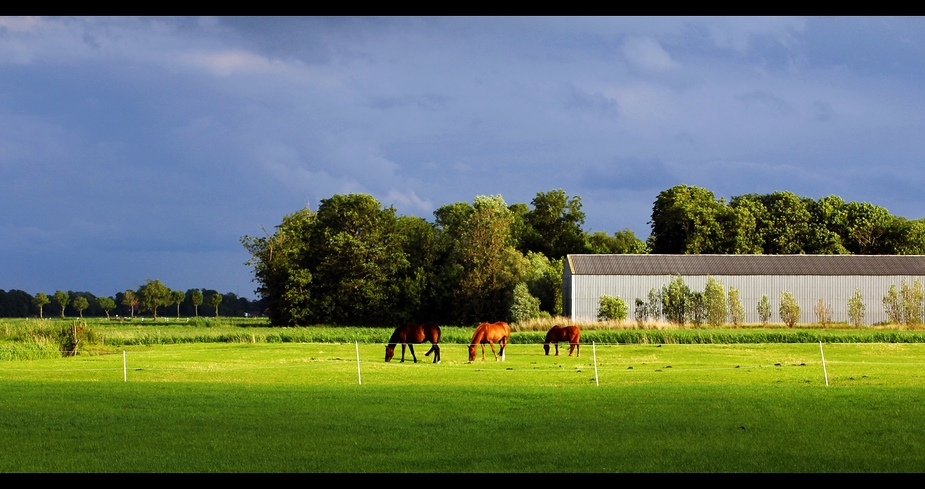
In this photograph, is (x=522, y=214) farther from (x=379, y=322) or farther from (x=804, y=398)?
(x=804, y=398)

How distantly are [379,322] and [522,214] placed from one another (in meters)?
28.1

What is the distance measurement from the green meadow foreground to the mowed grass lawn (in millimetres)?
35

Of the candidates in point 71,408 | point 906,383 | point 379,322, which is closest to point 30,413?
point 71,408

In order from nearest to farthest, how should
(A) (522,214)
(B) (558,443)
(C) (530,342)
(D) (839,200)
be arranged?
(B) (558,443)
(C) (530,342)
(D) (839,200)
(A) (522,214)

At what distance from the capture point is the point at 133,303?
111625 millimetres

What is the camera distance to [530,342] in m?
38.8

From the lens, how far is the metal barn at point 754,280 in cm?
5147

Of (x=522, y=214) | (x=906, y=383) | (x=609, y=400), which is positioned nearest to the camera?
(x=609, y=400)

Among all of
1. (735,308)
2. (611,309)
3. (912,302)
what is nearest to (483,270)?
(611,309)

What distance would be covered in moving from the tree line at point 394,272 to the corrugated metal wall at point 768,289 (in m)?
4.09

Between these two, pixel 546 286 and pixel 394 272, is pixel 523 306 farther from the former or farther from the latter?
pixel 394 272

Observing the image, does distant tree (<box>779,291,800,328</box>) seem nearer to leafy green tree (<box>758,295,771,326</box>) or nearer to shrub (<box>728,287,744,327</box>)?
leafy green tree (<box>758,295,771,326</box>)

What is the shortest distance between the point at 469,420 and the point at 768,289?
4275cm

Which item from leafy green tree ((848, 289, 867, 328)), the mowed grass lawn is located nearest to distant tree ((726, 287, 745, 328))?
leafy green tree ((848, 289, 867, 328))
